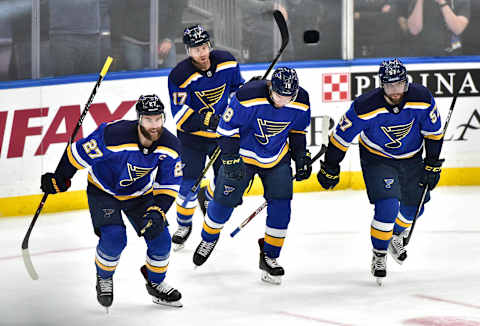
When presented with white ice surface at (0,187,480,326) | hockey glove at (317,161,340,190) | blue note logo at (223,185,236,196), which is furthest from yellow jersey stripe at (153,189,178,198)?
hockey glove at (317,161,340,190)

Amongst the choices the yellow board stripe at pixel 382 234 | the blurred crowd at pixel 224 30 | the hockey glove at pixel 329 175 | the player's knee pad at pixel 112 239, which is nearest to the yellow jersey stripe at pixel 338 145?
the hockey glove at pixel 329 175

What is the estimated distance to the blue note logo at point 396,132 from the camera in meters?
4.75

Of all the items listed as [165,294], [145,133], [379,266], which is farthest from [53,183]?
[379,266]

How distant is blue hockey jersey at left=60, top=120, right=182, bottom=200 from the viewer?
13.5 ft

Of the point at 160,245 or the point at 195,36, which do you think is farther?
the point at 195,36

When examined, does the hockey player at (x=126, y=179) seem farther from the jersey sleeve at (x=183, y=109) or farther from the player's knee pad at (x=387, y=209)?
the jersey sleeve at (x=183, y=109)

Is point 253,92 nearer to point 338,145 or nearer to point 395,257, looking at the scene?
point 338,145

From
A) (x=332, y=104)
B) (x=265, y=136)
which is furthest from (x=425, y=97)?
(x=332, y=104)

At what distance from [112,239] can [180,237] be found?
1561mm

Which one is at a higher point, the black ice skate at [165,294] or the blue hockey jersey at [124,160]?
the blue hockey jersey at [124,160]

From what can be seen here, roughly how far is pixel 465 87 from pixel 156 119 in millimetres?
4212

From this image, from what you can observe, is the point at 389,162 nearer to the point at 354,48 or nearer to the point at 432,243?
the point at 432,243

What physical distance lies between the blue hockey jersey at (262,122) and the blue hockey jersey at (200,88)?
787 millimetres

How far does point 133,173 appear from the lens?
4203 millimetres
